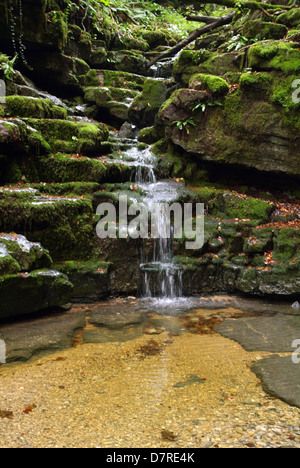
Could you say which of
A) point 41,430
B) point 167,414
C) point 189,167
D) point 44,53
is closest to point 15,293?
point 41,430

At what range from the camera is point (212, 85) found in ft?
31.6

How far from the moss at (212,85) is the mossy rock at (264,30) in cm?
255

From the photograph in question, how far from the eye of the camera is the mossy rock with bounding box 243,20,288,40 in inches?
399

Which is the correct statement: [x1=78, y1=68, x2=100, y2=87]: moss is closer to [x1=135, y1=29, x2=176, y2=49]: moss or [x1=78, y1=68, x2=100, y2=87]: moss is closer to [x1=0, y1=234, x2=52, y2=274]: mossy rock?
[x1=135, y1=29, x2=176, y2=49]: moss

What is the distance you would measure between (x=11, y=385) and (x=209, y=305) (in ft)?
14.1

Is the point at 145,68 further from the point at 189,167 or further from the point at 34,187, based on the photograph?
the point at 34,187

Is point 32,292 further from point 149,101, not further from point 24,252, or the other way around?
point 149,101

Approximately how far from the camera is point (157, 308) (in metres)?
6.43

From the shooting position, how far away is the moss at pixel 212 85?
955cm

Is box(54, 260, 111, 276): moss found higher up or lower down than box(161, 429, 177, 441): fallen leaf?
higher up

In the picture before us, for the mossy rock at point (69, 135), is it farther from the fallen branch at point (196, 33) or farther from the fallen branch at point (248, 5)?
the fallen branch at point (196, 33)

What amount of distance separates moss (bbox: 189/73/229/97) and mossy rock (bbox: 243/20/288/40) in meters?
2.55

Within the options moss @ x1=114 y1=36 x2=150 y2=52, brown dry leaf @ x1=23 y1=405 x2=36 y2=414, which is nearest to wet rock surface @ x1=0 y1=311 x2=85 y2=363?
brown dry leaf @ x1=23 y1=405 x2=36 y2=414

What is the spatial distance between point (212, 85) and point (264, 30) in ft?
10.2
